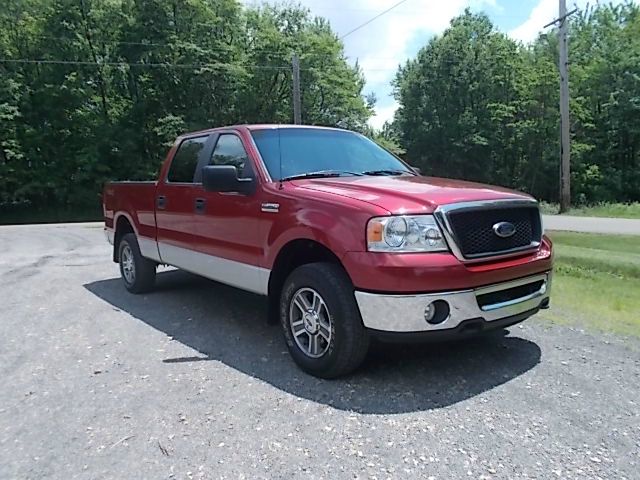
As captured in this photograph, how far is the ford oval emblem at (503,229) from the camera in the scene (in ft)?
11.8

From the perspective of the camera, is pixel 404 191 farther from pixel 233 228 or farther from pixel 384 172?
pixel 233 228

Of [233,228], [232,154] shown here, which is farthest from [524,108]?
[233,228]

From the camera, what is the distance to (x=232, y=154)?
4.83m

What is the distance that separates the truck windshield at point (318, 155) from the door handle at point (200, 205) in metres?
0.82

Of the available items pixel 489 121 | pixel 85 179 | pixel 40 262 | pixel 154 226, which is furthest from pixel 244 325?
pixel 489 121

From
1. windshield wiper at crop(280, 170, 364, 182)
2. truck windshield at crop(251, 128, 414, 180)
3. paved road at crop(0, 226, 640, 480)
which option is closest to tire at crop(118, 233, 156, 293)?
paved road at crop(0, 226, 640, 480)

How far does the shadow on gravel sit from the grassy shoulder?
41.8 inches

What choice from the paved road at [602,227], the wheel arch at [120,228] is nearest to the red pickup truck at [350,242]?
the wheel arch at [120,228]

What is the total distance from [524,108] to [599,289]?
33.4 m

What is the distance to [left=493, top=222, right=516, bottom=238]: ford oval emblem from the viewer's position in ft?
11.8

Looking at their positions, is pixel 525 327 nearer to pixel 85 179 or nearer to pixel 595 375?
pixel 595 375

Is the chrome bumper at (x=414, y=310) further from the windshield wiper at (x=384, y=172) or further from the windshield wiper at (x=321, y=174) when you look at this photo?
the windshield wiper at (x=384, y=172)

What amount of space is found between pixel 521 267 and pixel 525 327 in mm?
1383

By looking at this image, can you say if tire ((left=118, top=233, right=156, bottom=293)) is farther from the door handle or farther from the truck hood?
the truck hood
